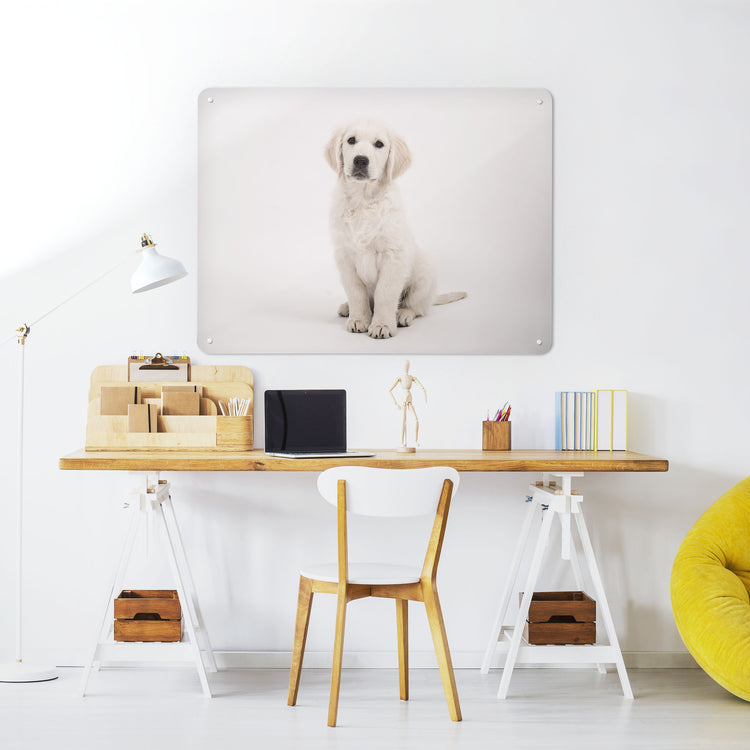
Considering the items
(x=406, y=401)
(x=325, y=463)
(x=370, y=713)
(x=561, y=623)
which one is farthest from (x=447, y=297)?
(x=370, y=713)

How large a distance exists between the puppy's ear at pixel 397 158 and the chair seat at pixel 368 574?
4.58 ft

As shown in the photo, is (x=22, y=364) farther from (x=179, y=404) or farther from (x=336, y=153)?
(x=336, y=153)

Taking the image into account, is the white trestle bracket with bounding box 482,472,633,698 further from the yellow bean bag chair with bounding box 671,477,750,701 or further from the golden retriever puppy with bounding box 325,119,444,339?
the golden retriever puppy with bounding box 325,119,444,339

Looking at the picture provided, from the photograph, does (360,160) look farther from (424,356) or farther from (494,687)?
(494,687)

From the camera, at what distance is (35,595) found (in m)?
3.02

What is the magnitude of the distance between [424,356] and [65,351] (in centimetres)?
130

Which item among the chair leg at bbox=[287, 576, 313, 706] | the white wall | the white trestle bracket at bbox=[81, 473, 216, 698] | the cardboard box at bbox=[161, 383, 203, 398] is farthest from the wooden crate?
the cardboard box at bbox=[161, 383, 203, 398]

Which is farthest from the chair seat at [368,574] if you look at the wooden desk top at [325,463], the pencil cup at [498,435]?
the pencil cup at [498,435]

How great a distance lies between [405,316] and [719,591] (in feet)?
4.48

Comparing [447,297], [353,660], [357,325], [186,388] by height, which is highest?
[447,297]

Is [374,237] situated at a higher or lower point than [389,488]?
higher

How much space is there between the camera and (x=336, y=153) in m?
3.05

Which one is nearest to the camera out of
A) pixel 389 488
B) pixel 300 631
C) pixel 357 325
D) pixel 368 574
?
pixel 389 488

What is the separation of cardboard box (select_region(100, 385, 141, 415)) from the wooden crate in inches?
25.1
